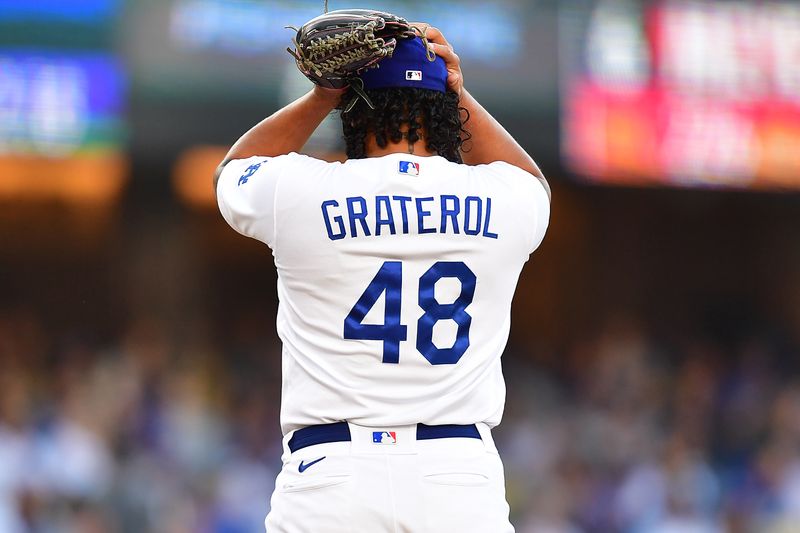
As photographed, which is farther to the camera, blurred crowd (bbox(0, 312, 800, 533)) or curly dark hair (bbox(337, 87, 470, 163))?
blurred crowd (bbox(0, 312, 800, 533))

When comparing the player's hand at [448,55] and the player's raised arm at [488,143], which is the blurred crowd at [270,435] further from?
the player's hand at [448,55]

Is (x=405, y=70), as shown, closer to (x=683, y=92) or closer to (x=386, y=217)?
(x=386, y=217)

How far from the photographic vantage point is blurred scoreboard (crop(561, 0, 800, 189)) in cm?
868

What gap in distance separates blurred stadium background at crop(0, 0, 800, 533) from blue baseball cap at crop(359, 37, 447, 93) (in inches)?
204

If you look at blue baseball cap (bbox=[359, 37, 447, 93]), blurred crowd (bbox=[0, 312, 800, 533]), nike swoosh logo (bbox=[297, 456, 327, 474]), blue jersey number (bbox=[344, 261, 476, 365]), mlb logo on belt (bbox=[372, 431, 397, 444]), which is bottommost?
blurred crowd (bbox=[0, 312, 800, 533])

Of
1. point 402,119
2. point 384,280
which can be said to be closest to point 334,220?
point 384,280

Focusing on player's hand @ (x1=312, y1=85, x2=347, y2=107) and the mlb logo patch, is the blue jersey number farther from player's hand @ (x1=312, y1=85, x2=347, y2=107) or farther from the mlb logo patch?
player's hand @ (x1=312, y1=85, x2=347, y2=107)

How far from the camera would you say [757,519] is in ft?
28.8

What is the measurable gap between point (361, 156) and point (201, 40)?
598 cm

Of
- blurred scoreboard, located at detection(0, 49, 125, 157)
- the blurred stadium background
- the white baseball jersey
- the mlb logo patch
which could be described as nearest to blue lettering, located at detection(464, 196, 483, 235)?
the white baseball jersey

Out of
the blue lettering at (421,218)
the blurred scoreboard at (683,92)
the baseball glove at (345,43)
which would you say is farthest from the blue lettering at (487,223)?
the blurred scoreboard at (683,92)

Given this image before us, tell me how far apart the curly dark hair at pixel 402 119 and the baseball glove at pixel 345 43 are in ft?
0.23

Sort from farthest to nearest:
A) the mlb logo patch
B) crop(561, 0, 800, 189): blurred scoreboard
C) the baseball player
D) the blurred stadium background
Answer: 1. crop(561, 0, 800, 189): blurred scoreboard
2. the blurred stadium background
3. the mlb logo patch
4. the baseball player

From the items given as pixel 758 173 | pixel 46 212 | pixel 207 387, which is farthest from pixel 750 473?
pixel 46 212
